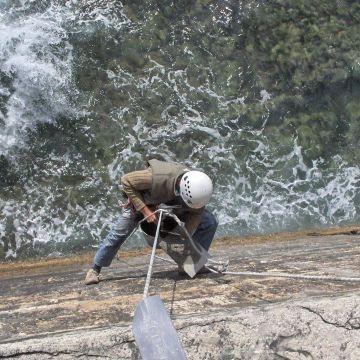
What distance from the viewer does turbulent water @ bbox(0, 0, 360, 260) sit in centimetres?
819

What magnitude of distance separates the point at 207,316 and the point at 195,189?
4.00 feet

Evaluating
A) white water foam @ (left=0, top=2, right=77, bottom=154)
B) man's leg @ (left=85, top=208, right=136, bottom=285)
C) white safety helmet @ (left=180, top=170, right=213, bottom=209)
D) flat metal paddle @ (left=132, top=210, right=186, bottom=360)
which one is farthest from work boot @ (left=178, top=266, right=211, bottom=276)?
white water foam @ (left=0, top=2, right=77, bottom=154)

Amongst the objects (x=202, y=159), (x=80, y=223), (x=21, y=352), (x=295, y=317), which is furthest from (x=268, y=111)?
(x=21, y=352)

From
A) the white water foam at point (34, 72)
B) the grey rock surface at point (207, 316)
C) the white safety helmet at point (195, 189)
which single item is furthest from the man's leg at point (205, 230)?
the white water foam at point (34, 72)

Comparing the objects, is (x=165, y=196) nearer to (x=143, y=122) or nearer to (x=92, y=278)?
(x=92, y=278)

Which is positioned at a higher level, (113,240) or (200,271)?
(113,240)

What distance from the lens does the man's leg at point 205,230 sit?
4.96 meters

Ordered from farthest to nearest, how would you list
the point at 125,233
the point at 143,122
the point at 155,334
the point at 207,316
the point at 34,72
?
the point at 34,72
the point at 143,122
the point at 125,233
the point at 207,316
the point at 155,334

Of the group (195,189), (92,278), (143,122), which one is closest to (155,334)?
(195,189)

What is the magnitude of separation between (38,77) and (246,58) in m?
3.21

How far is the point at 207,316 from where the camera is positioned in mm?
3424

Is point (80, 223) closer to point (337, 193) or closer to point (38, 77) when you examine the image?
point (38, 77)

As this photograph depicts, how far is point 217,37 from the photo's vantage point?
32.6 ft

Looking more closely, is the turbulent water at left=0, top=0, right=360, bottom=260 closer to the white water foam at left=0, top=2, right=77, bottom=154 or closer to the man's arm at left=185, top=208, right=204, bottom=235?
the white water foam at left=0, top=2, right=77, bottom=154
